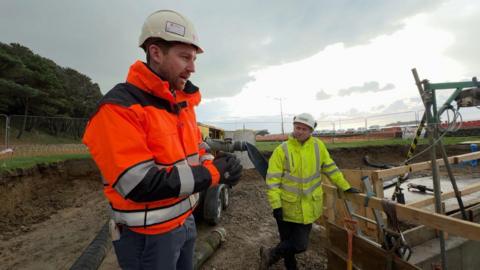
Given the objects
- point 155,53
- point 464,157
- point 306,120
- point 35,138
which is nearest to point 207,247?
point 306,120

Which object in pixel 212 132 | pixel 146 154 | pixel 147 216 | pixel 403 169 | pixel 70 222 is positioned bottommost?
pixel 70 222

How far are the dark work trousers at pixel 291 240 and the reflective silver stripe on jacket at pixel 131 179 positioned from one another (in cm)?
269

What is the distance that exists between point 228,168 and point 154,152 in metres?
0.43

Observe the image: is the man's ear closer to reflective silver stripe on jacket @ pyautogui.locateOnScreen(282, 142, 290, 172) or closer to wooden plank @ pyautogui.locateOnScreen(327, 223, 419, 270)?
reflective silver stripe on jacket @ pyautogui.locateOnScreen(282, 142, 290, 172)

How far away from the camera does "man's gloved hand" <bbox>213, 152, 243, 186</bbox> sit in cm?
149

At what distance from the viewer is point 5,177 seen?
733 centimetres

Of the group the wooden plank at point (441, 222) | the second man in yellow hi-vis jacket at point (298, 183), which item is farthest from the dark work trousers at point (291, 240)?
the wooden plank at point (441, 222)

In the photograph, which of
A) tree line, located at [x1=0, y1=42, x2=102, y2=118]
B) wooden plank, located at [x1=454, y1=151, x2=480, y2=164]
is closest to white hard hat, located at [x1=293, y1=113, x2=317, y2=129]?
wooden plank, located at [x1=454, y1=151, x2=480, y2=164]

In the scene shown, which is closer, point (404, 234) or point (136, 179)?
point (136, 179)

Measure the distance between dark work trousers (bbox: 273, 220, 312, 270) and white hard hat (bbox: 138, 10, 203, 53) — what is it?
2.73 meters

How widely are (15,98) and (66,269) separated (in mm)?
31691

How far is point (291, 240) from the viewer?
343cm

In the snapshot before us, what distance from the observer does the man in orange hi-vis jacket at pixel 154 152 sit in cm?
120

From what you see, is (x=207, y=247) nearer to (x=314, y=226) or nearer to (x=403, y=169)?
(x=314, y=226)
